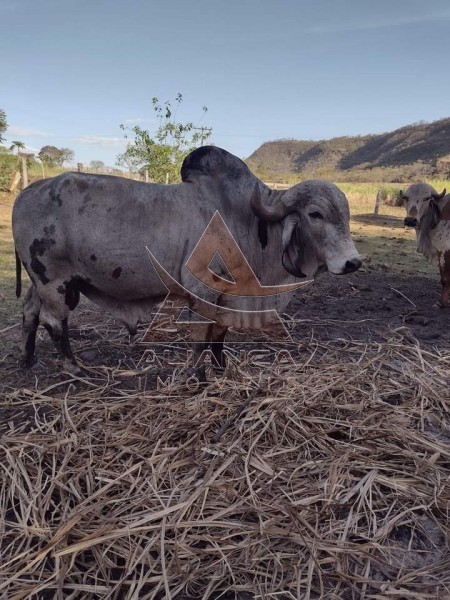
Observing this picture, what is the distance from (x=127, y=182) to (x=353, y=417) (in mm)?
1913

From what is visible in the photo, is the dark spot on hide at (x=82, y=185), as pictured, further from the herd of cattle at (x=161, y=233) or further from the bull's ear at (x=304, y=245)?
the bull's ear at (x=304, y=245)

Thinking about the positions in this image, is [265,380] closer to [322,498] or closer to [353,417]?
[353,417]

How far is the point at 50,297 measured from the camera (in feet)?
10.1

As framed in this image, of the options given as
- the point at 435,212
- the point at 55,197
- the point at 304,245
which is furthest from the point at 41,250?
the point at 435,212

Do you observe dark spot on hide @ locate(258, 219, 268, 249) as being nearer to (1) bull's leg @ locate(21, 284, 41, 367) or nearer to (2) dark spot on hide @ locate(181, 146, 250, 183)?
(2) dark spot on hide @ locate(181, 146, 250, 183)

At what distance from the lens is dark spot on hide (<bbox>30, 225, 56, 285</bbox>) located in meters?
2.93

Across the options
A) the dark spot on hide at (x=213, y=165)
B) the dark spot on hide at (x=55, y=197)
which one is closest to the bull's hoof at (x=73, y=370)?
the dark spot on hide at (x=55, y=197)

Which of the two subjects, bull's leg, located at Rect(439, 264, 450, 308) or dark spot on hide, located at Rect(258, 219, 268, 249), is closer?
dark spot on hide, located at Rect(258, 219, 268, 249)

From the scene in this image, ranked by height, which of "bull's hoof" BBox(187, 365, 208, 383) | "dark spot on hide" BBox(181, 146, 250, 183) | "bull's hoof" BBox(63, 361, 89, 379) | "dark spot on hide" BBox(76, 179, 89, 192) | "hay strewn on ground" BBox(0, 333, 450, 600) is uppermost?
"dark spot on hide" BBox(181, 146, 250, 183)

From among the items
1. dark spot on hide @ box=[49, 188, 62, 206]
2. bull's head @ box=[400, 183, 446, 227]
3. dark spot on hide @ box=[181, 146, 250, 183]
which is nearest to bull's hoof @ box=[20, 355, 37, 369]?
dark spot on hide @ box=[49, 188, 62, 206]

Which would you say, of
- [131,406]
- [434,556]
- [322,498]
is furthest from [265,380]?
[434,556]

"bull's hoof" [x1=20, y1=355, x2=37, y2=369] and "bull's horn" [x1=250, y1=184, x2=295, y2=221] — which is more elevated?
"bull's horn" [x1=250, y1=184, x2=295, y2=221]

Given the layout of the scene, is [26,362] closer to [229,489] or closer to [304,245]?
[229,489]

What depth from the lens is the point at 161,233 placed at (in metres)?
2.96
